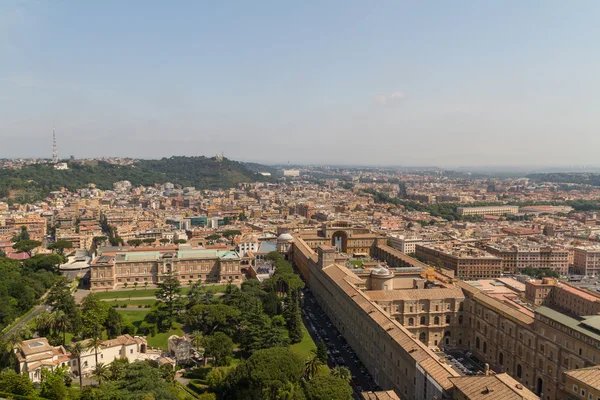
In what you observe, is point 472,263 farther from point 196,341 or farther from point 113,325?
point 113,325

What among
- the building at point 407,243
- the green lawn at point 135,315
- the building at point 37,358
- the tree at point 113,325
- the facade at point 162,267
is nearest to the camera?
the building at point 37,358

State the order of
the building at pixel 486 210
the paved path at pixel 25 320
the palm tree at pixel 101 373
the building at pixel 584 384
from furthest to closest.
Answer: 1. the building at pixel 486 210
2. the paved path at pixel 25 320
3. the palm tree at pixel 101 373
4. the building at pixel 584 384

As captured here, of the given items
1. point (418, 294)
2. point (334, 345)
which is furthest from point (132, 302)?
point (418, 294)

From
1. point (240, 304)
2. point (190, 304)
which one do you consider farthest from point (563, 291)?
point (190, 304)

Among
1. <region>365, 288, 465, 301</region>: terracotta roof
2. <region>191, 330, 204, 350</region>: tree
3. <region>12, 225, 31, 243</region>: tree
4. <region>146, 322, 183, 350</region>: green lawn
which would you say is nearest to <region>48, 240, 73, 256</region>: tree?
<region>12, 225, 31, 243</region>: tree

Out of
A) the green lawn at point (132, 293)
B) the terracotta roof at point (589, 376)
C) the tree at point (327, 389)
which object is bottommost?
the green lawn at point (132, 293)

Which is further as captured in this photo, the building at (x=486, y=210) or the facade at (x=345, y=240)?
the building at (x=486, y=210)

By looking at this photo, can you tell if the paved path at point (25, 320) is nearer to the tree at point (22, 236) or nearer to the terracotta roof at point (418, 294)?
the terracotta roof at point (418, 294)

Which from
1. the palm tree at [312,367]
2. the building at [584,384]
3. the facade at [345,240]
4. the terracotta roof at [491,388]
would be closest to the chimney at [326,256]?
the palm tree at [312,367]
